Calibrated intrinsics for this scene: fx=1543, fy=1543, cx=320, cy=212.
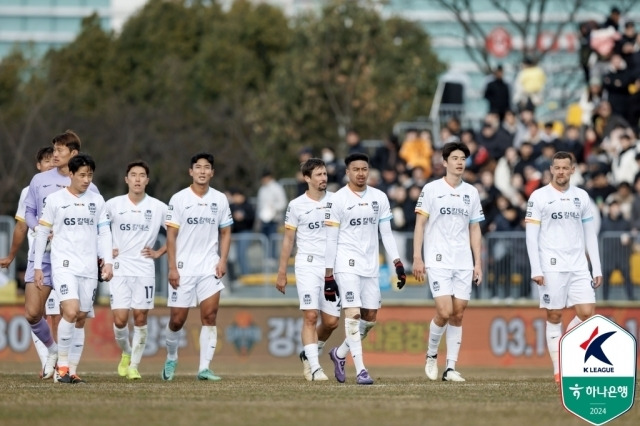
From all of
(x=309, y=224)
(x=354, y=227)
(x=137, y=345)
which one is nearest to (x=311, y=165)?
(x=309, y=224)

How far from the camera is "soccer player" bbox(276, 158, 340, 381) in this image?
2019 centimetres

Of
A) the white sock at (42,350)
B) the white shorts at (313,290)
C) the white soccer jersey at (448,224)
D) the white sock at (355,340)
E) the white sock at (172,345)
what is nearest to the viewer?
the white sock at (355,340)

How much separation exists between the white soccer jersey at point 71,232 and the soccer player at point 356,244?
2.96 metres

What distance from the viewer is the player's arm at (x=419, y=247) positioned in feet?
64.1

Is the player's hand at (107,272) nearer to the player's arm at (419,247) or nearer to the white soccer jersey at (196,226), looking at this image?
the white soccer jersey at (196,226)

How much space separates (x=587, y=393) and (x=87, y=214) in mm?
8026

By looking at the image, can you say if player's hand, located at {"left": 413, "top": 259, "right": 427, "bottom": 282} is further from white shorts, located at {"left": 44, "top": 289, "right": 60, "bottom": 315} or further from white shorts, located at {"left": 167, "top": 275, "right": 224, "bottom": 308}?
white shorts, located at {"left": 44, "top": 289, "right": 60, "bottom": 315}

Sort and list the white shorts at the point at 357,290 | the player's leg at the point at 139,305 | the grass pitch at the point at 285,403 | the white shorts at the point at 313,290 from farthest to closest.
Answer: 1. the player's leg at the point at 139,305
2. the white shorts at the point at 313,290
3. the white shorts at the point at 357,290
4. the grass pitch at the point at 285,403

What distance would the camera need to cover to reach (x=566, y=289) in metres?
20.0

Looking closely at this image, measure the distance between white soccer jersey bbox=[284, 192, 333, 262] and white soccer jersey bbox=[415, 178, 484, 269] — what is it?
1.36 m

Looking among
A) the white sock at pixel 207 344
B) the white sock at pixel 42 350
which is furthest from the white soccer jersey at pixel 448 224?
the white sock at pixel 42 350

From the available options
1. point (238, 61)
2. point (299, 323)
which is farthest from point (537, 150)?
point (238, 61)

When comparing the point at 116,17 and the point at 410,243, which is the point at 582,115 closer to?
the point at 410,243

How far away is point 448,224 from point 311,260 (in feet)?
6.19
